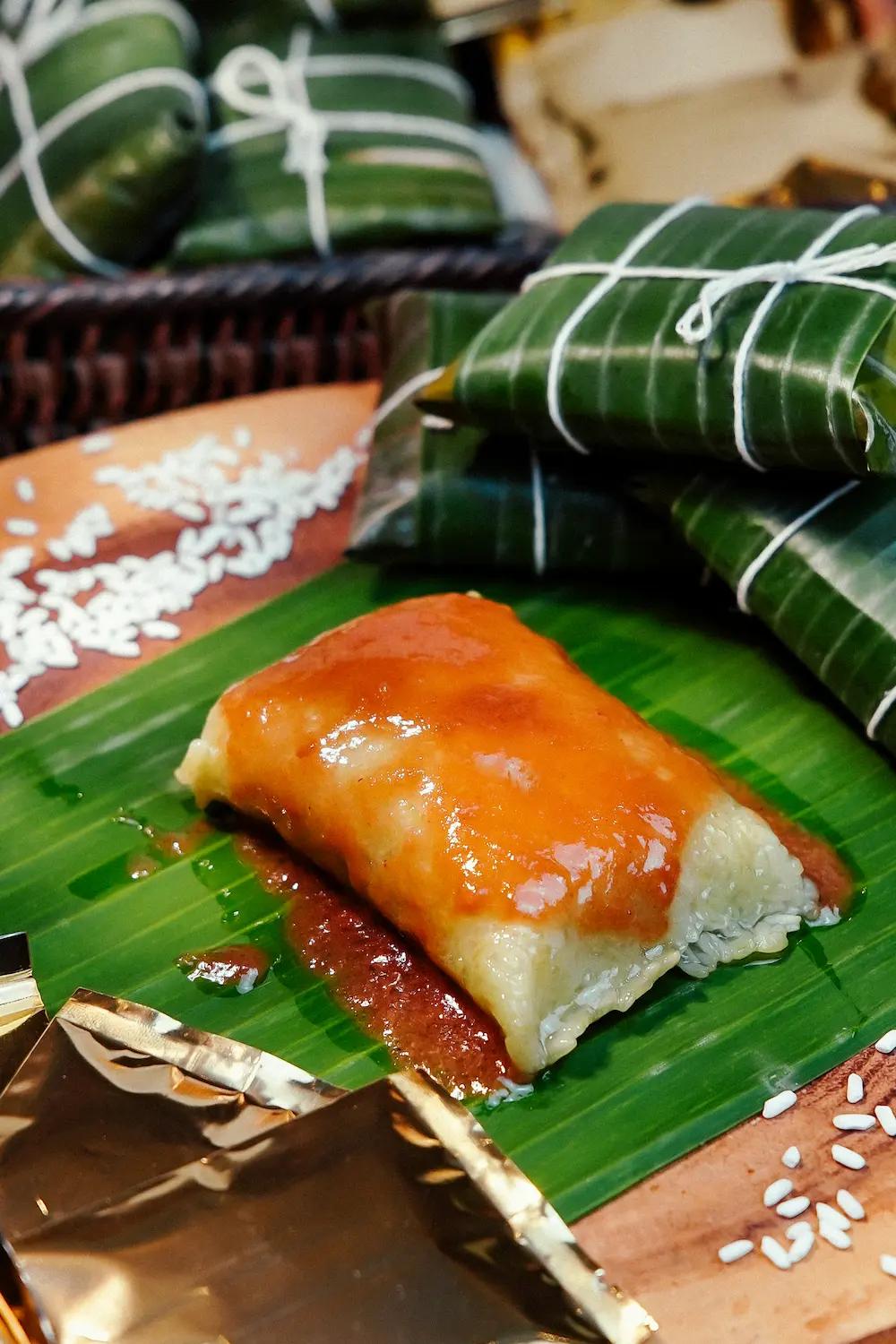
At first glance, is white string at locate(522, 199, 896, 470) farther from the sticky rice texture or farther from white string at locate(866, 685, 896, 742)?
the sticky rice texture

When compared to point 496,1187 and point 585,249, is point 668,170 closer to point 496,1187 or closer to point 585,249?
point 585,249

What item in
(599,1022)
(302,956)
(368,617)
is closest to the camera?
(599,1022)

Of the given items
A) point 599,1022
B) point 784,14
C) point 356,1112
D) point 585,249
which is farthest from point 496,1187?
point 784,14

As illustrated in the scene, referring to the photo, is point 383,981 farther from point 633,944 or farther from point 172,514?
point 172,514

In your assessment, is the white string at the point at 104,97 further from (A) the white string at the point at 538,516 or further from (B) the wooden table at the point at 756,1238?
(B) the wooden table at the point at 756,1238

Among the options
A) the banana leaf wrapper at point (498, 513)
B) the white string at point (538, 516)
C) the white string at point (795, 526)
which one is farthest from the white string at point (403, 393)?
the white string at point (795, 526)

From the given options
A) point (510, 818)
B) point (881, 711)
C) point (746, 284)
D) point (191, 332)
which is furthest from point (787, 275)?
point (191, 332)

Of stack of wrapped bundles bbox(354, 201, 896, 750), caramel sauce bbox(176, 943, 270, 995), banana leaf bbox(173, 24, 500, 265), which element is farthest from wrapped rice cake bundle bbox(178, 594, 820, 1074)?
banana leaf bbox(173, 24, 500, 265)
